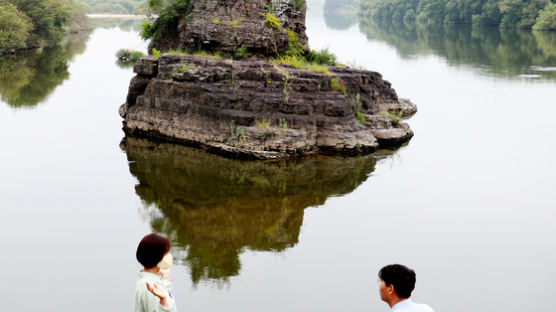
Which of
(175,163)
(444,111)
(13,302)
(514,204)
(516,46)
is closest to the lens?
(13,302)

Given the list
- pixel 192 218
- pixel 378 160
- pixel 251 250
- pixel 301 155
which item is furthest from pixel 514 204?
pixel 192 218

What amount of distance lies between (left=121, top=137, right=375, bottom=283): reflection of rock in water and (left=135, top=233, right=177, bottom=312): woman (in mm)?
6463

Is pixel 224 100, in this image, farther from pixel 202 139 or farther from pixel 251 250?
pixel 251 250

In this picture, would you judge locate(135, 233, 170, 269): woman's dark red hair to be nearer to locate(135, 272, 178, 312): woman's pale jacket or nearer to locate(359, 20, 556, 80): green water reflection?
locate(135, 272, 178, 312): woman's pale jacket

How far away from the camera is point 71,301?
10.7 m

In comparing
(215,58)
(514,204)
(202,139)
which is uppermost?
(215,58)

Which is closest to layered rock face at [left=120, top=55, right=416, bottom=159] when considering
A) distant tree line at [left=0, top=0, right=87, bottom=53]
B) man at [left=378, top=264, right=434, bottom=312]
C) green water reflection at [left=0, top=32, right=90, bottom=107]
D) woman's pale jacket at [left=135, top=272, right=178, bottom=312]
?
green water reflection at [left=0, top=32, right=90, bottom=107]

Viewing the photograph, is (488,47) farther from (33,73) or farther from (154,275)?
(154,275)

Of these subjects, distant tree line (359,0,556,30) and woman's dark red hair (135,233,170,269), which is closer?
woman's dark red hair (135,233,170,269)

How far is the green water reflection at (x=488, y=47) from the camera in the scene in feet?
147

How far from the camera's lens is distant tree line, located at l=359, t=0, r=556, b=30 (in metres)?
76.8

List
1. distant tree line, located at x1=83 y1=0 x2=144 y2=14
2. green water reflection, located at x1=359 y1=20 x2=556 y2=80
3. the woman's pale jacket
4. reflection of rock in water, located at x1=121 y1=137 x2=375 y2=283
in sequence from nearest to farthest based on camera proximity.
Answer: the woman's pale jacket → reflection of rock in water, located at x1=121 y1=137 x2=375 y2=283 → green water reflection, located at x1=359 y1=20 x2=556 y2=80 → distant tree line, located at x1=83 y1=0 x2=144 y2=14

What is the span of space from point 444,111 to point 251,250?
1908cm

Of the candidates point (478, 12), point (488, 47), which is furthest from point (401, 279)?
point (478, 12)
